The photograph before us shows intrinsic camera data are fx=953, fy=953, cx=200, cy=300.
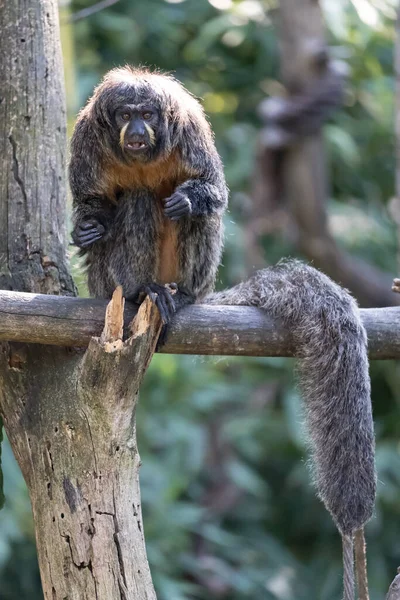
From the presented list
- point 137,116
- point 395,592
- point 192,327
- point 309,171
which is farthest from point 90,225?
point 309,171

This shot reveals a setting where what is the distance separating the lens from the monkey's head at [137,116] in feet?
13.9

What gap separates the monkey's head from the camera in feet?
13.9

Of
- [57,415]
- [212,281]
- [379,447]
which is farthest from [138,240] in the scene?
[379,447]

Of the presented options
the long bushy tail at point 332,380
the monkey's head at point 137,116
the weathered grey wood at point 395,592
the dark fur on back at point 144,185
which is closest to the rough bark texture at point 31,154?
the dark fur on back at point 144,185

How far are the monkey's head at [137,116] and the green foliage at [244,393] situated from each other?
3587 millimetres

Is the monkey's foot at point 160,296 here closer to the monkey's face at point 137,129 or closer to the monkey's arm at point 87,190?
the monkey's arm at point 87,190

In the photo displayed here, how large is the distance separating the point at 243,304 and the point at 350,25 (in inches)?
208

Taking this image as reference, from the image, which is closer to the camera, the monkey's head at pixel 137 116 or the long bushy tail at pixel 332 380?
the long bushy tail at pixel 332 380

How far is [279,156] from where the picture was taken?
8312 millimetres

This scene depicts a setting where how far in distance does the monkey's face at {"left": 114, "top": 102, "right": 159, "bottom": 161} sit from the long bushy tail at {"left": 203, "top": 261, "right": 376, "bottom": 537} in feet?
2.77

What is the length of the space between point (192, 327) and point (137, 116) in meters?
0.98

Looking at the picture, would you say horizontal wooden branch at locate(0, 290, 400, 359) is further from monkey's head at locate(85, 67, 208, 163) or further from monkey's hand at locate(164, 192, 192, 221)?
monkey's head at locate(85, 67, 208, 163)

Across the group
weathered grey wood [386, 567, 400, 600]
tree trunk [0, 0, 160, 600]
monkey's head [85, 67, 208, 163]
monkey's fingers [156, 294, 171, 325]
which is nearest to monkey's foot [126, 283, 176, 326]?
monkey's fingers [156, 294, 171, 325]

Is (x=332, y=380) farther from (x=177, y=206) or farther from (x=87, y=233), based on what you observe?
(x=87, y=233)
